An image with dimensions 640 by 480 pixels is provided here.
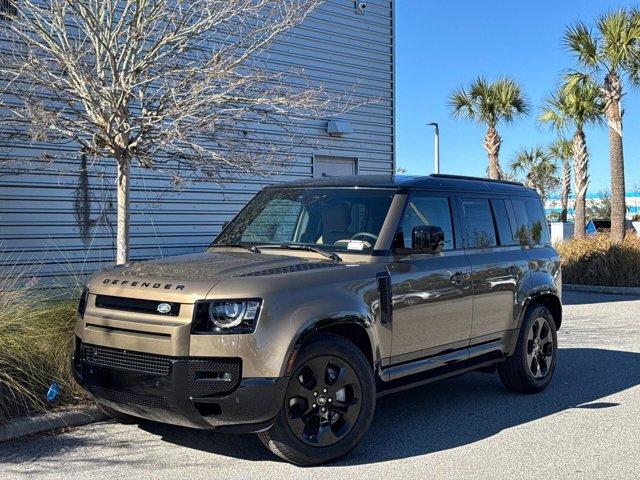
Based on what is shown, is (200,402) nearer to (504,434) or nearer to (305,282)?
(305,282)

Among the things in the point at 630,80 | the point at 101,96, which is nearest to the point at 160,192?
the point at 101,96

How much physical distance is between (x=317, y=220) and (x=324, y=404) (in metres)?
1.61

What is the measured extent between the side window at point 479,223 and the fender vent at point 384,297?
1357 millimetres

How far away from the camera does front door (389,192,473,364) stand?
549 cm

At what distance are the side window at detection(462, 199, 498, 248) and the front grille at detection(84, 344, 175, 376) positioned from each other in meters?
3.02

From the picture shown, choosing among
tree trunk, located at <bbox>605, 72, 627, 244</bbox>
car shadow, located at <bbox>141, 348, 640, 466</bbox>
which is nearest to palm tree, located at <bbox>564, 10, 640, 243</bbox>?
tree trunk, located at <bbox>605, 72, 627, 244</bbox>

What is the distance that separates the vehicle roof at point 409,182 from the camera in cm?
598

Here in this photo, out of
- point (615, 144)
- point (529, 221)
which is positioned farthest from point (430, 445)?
point (615, 144)

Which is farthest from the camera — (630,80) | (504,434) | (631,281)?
(630,80)

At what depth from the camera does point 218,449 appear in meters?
5.31

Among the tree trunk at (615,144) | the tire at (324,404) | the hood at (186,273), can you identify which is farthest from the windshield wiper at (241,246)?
the tree trunk at (615,144)

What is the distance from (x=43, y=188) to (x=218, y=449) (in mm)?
7097

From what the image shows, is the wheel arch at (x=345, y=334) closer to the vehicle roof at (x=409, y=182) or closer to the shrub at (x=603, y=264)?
the vehicle roof at (x=409, y=182)

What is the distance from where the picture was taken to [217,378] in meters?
4.50
